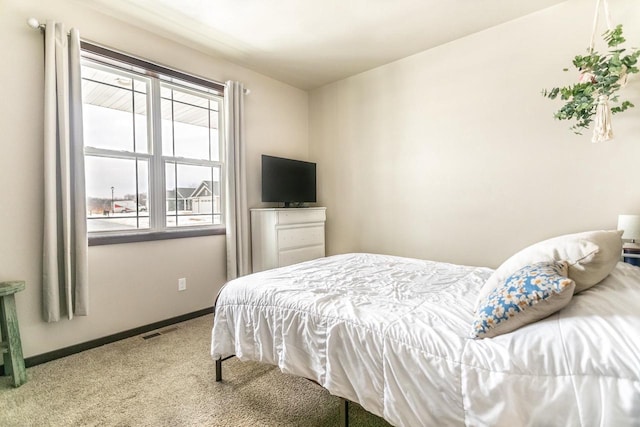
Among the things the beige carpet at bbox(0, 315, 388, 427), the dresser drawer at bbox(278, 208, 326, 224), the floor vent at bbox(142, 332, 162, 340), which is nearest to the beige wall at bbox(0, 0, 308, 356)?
the floor vent at bbox(142, 332, 162, 340)

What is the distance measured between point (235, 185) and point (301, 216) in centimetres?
85

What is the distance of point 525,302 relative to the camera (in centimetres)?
100

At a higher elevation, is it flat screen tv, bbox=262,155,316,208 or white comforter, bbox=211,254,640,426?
flat screen tv, bbox=262,155,316,208

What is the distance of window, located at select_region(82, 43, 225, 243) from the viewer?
8.36 feet

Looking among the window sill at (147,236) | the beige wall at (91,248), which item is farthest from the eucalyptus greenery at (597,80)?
the window sill at (147,236)

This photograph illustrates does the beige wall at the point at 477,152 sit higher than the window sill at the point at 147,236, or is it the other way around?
the beige wall at the point at 477,152

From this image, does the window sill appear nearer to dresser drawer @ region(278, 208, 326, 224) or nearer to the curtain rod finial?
dresser drawer @ region(278, 208, 326, 224)

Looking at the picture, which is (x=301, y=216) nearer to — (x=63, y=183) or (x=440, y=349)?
(x=63, y=183)

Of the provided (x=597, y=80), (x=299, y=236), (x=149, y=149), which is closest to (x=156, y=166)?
(x=149, y=149)

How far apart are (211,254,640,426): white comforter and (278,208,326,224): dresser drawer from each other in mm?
1640

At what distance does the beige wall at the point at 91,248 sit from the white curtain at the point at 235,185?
0.18m

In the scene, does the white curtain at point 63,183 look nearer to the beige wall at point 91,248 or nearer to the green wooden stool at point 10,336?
the beige wall at point 91,248

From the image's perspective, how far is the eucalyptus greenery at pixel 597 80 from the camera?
6.19ft

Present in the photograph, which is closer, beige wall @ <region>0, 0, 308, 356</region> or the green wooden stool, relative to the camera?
the green wooden stool
